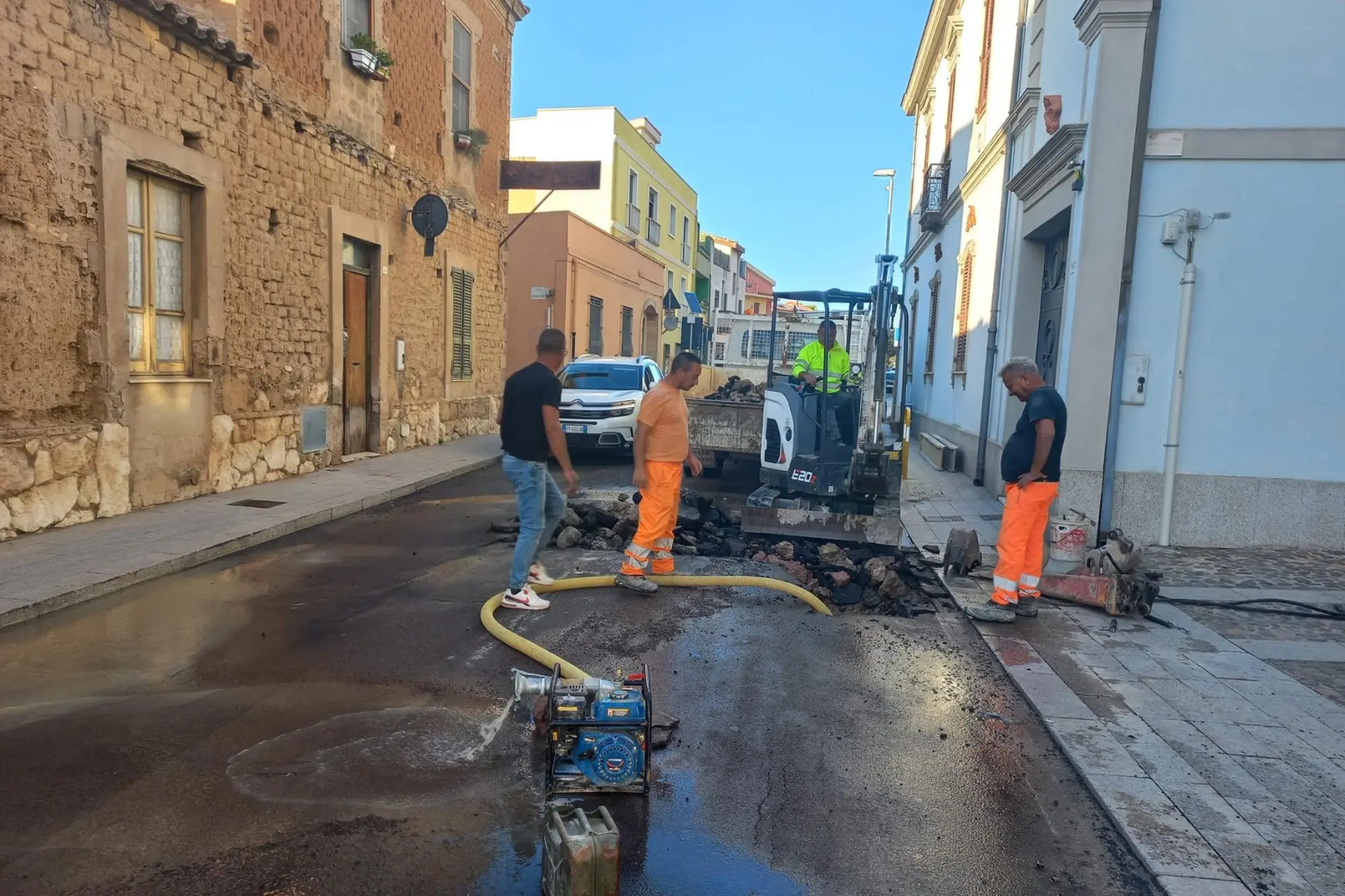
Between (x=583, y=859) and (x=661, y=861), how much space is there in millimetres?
579

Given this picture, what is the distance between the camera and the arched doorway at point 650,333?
31.8m

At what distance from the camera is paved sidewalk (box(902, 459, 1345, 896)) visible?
3160 millimetres

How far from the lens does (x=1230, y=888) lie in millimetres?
2916

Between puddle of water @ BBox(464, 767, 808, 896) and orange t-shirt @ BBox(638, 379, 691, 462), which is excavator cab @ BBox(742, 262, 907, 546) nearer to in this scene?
orange t-shirt @ BBox(638, 379, 691, 462)

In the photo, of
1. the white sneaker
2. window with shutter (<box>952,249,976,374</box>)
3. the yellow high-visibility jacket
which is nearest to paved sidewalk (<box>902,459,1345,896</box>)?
the yellow high-visibility jacket

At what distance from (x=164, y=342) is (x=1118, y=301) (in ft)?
30.5

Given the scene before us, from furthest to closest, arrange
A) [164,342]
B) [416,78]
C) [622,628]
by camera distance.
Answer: [416,78] < [164,342] < [622,628]

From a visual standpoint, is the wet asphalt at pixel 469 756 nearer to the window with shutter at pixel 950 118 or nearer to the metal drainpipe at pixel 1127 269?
the metal drainpipe at pixel 1127 269

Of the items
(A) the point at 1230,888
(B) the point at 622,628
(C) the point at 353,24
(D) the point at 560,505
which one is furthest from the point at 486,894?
(C) the point at 353,24

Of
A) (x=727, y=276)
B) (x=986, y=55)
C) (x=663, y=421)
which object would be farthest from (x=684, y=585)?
(x=727, y=276)

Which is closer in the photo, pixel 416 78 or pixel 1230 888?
pixel 1230 888

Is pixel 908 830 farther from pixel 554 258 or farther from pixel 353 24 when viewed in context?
pixel 554 258

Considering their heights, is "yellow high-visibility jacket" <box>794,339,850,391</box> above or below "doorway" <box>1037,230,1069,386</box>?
below

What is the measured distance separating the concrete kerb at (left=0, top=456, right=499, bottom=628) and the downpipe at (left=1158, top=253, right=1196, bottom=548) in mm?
8127
